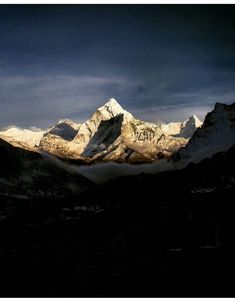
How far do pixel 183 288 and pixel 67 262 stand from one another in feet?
Result: 231

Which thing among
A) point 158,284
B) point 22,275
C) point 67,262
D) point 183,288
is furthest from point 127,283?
point 67,262

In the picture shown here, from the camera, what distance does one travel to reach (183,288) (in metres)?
128

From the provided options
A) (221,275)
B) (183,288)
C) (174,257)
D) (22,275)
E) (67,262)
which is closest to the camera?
(183,288)

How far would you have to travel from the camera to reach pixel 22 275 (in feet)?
533

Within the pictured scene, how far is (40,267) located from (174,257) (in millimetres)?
46264

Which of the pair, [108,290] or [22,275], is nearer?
[108,290]

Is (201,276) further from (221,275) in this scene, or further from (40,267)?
(40,267)

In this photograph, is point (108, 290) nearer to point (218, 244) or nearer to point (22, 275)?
point (22, 275)

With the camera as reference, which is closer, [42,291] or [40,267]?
[42,291]
